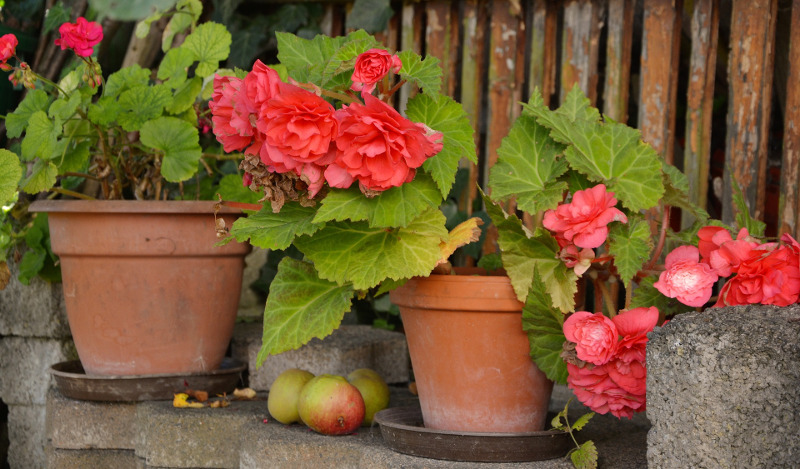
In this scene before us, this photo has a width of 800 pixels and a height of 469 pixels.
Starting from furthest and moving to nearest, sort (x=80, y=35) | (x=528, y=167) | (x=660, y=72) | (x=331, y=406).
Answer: (x=660, y=72)
(x=80, y=35)
(x=331, y=406)
(x=528, y=167)

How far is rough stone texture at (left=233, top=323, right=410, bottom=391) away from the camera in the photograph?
2.31 meters

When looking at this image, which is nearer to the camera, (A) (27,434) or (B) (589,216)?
(B) (589,216)

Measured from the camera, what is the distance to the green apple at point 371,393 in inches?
77.0

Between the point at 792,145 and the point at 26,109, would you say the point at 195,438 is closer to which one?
the point at 26,109

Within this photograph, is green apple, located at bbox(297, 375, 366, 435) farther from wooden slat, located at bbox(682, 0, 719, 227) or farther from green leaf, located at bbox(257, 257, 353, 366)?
wooden slat, located at bbox(682, 0, 719, 227)

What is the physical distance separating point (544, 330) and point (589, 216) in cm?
23

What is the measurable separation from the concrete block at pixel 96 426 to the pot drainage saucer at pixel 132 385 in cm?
3

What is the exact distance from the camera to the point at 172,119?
7.01 ft

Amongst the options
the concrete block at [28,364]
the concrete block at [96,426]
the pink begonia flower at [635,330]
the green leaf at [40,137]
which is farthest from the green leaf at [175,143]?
the pink begonia flower at [635,330]

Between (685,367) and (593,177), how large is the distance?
418 millimetres

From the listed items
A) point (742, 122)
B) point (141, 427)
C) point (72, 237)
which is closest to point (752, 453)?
point (742, 122)

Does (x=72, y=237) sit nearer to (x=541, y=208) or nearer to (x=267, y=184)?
(x=267, y=184)

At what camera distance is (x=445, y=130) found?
5.12 feet

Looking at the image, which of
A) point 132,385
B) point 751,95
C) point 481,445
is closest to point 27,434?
point 132,385
